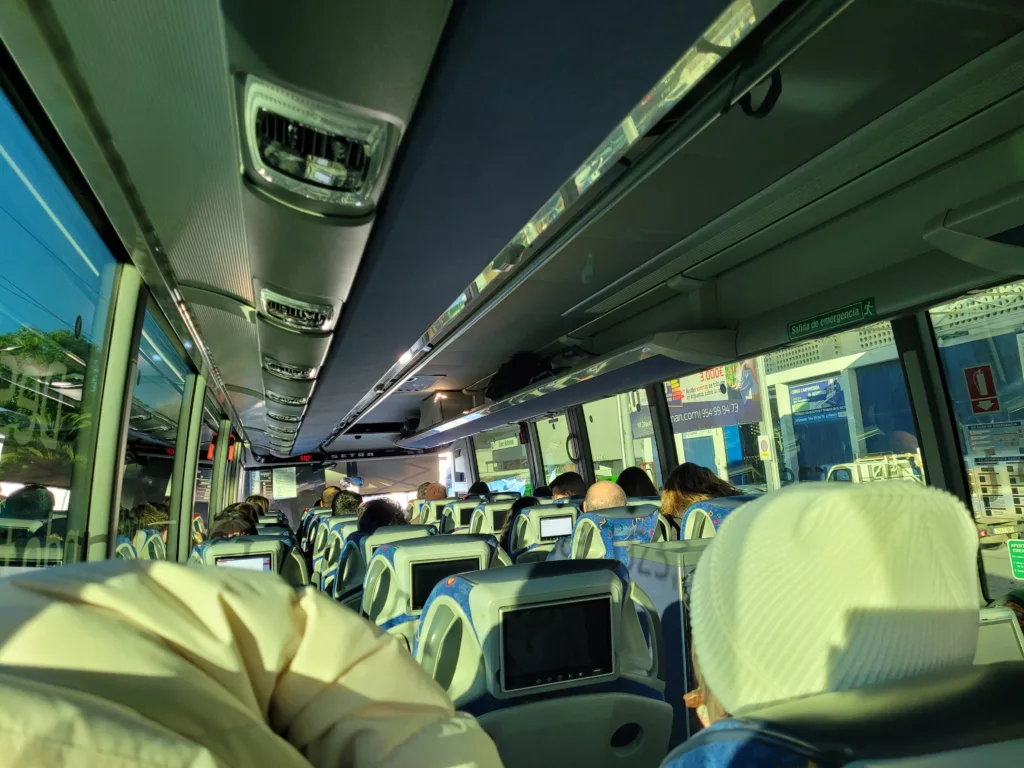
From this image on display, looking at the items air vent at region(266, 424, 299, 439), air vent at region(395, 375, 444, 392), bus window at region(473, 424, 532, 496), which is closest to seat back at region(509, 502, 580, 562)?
air vent at region(395, 375, 444, 392)

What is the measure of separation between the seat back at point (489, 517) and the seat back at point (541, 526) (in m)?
0.54

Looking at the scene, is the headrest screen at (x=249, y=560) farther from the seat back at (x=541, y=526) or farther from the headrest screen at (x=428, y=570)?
the seat back at (x=541, y=526)

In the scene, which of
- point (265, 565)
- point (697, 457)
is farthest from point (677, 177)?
point (697, 457)

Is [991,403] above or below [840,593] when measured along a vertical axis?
above

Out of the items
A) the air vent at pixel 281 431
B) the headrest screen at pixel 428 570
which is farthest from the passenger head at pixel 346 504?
→ the headrest screen at pixel 428 570

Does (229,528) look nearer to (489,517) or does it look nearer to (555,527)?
(489,517)

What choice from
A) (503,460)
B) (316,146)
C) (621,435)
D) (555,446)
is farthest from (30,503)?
(503,460)

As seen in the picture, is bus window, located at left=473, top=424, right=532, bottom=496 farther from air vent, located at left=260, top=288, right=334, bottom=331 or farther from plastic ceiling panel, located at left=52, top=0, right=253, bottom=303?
plastic ceiling panel, located at left=52, top=0, right=253, bottom=303

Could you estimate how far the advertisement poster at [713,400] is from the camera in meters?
6.09

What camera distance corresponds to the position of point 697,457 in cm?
776

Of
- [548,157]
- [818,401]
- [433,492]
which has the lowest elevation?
[433,492]

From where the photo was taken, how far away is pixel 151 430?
7703 millimetres

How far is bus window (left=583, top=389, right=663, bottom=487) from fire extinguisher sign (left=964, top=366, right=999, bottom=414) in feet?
14.1

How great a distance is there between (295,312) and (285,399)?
149 inches
